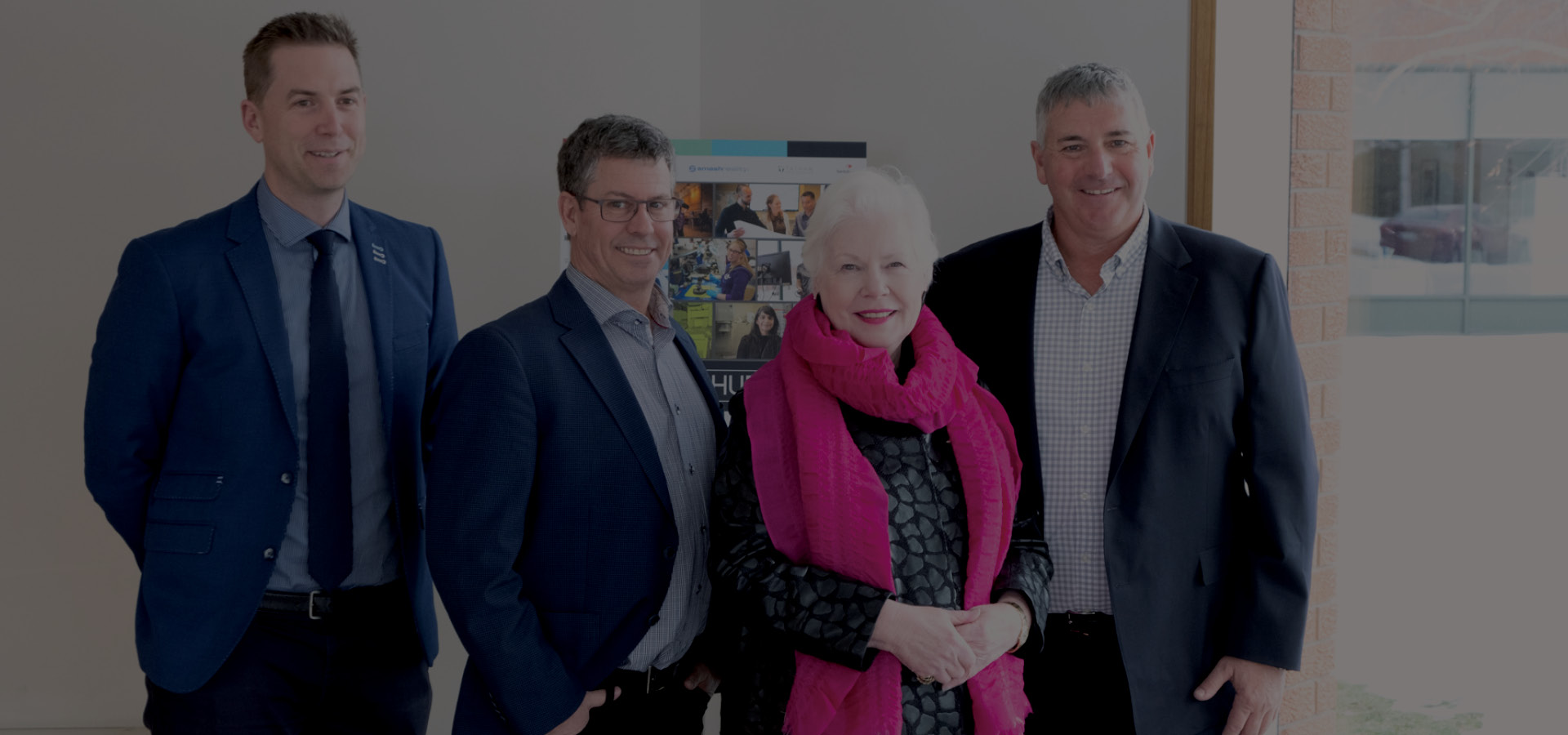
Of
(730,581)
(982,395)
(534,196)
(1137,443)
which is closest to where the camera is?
(730,581)

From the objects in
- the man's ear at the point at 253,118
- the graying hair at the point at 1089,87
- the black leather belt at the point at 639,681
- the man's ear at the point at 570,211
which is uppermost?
the graying hair at the point at 1089,87

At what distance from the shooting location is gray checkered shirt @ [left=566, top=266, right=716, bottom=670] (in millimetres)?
1794

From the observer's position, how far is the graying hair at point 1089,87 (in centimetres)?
206

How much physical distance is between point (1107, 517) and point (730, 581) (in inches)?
30.9

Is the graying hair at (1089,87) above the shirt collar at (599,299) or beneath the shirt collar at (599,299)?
above

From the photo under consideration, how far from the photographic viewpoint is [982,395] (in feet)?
6.07

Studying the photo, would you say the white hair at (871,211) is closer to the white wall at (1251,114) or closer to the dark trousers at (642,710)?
the dark trousers at (642,710)

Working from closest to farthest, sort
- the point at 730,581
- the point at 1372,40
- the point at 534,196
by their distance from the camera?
the point at 730,581 → the point at 1372,40 → the point at 534,196

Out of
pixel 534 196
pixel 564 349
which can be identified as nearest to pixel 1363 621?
pixel 564 349

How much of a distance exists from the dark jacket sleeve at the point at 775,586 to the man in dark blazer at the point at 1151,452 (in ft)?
1.78

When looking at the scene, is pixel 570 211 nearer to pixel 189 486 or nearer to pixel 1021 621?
pixel 189 486

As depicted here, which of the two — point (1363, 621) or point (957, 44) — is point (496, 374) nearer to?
point (957, 44)

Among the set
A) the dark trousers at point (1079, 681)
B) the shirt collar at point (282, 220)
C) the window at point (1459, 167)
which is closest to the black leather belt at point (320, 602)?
the shirt collar at point (282, 220)

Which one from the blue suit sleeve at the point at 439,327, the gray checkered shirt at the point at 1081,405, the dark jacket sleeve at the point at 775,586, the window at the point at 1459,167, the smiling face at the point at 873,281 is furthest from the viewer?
the window at the point at 1459,167
